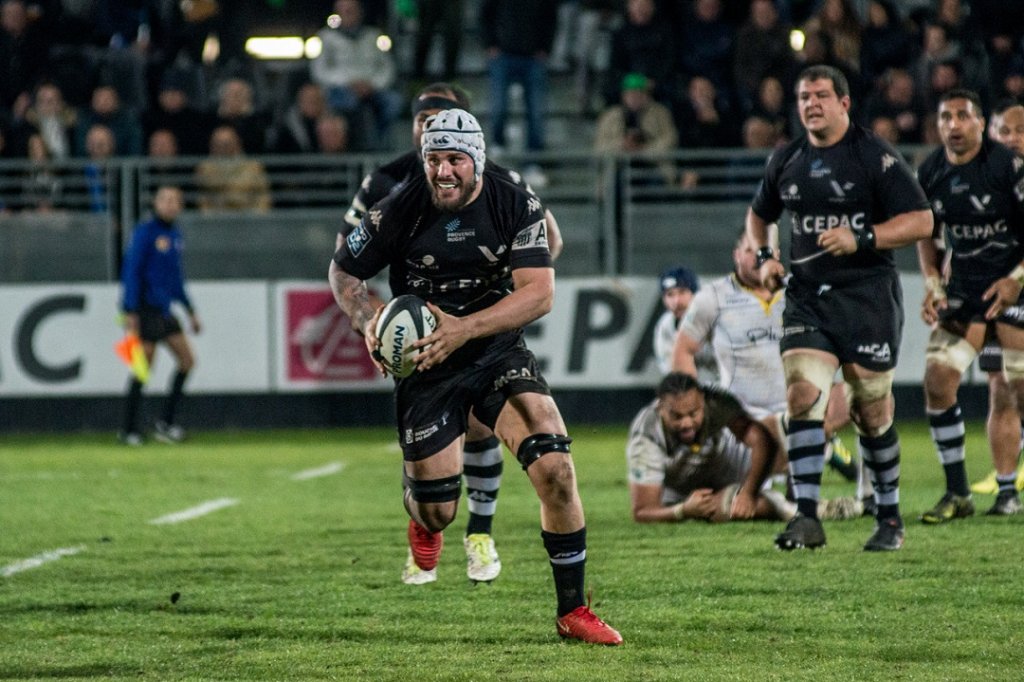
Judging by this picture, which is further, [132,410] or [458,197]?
[132,410]

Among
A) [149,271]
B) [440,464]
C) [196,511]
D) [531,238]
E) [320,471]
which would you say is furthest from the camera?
[149,271]

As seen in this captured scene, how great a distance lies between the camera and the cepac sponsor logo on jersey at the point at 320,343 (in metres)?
17.9

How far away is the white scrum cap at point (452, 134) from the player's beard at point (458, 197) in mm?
106

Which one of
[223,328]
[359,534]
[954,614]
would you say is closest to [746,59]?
[223,328]

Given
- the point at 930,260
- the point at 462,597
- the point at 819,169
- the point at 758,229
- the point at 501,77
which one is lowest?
the point at 462,597

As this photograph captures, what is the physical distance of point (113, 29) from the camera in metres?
21.0

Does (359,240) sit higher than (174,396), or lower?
higher

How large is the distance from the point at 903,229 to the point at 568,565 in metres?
2.81

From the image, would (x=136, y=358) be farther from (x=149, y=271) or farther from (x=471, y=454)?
(x=471, y=454)

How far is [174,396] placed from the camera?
17359 millimetres

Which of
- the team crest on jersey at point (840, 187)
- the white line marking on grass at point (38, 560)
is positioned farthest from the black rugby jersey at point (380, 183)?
the white line marking on grass at point (38, 560)

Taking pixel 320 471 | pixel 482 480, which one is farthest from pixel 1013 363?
pixel 320 471

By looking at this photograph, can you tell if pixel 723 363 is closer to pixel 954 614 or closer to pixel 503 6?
pixel 954 614

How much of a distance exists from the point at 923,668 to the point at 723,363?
5.54 m
